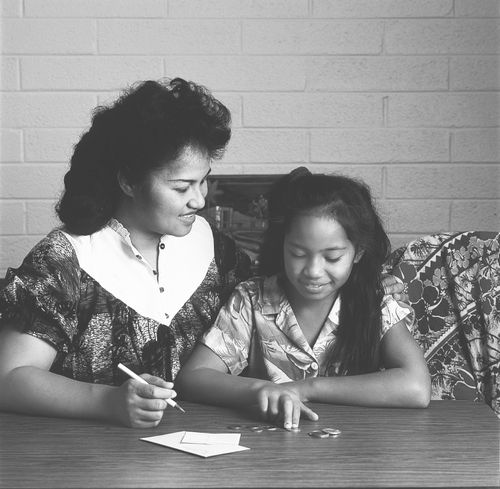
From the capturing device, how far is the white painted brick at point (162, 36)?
296cm

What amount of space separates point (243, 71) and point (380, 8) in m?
0.52

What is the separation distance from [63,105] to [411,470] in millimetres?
2021

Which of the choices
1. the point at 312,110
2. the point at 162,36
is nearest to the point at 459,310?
the point at 312,110

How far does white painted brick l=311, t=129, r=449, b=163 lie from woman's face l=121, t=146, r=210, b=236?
100cm

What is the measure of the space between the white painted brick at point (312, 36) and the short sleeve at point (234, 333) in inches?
43.8

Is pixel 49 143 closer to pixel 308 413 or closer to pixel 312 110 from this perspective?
pixel 312 110

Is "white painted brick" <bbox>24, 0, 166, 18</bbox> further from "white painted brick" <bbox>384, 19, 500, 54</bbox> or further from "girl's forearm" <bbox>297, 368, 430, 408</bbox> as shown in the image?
"girl's forearm" <bbox>297, 368, 430, 408</bbox>

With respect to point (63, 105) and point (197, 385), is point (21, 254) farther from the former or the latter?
point (197, 385)

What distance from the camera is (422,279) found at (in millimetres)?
2439

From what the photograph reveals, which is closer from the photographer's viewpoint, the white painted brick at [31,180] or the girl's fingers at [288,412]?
the girl's fingers at [288,412]

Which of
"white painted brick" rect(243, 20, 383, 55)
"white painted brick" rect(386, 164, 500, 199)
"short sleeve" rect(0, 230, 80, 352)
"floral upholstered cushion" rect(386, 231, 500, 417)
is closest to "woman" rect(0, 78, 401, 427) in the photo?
"short sleeve" rect(0, 230, 80, 352)

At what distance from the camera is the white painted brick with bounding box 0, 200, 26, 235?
3.02m

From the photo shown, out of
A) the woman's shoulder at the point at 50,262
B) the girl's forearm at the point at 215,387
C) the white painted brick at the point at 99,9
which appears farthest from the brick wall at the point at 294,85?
the girl's forearm at the point at 215,387

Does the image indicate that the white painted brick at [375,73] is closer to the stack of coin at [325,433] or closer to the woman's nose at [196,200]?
the woman's nose at [196,200]
